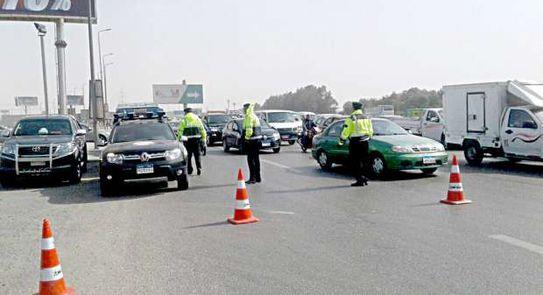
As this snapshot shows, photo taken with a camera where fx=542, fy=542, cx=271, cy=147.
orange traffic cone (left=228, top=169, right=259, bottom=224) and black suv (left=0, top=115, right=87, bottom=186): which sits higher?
black suv (left=0, top=115, right=87, bottom=186)

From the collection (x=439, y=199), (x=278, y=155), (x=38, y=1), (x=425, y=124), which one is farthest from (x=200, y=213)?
(x=38, y=1)

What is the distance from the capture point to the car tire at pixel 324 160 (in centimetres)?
1537

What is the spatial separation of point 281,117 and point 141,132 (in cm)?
1563

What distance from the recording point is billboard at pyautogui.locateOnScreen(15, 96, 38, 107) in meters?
95.2

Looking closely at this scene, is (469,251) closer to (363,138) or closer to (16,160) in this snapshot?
(363,138)

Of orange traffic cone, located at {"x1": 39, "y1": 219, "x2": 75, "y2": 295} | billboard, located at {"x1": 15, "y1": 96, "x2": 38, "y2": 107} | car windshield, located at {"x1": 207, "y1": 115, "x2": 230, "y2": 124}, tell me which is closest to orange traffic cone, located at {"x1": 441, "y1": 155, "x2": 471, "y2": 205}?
orange traffic cone, located at {"x1": 39, "y1": 219, "x2": 75, "y2": 295}

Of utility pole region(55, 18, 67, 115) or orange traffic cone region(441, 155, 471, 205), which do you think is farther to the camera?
utility pole region(55, 18, 67, 115)

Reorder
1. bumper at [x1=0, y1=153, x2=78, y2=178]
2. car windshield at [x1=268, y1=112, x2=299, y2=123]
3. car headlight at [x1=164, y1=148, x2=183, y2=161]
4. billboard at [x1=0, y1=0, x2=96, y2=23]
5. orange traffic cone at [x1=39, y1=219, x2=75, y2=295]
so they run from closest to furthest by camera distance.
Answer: orange traffic cone at [x1=39, y1=219, x2=75, y2=295] < car headlight at [x1=164, y1=148, x2=183, y2=161] < bumper at [x1=0, y1=153, x2=78, y2=178] < car windshield at [x1=268, y1=112, x2=299, y2=123] < billboard at [x1=0, y1=0, x2=96, y2=23]

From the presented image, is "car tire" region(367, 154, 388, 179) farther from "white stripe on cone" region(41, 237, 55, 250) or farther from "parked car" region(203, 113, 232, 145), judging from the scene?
"parked car" region(203, 113, 232, 145)

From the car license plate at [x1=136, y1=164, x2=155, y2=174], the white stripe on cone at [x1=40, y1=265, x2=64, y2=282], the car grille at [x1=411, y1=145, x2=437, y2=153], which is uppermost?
the car grille at [x1=411, y1=145, x2=437, y2=153]

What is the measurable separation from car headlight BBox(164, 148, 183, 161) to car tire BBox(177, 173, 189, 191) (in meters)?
0.42

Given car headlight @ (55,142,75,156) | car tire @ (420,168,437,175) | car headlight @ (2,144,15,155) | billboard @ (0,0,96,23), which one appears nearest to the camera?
car headlight @ (2,144,15,155)

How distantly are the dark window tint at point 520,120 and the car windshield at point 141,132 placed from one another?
9032 mm

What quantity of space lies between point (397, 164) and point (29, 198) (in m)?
A: 8.12
